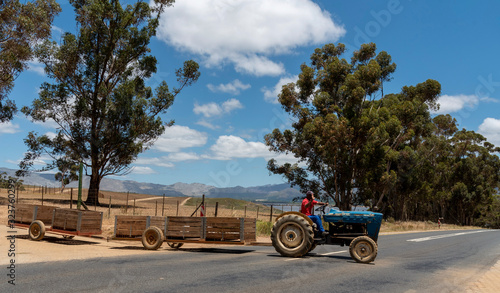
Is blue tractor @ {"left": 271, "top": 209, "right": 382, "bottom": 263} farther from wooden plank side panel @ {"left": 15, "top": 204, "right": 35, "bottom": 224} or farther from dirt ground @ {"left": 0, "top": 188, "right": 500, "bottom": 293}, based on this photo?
wooden plank side panel @ {"left": 15, "top": 204, "right": 35, "bottom": 224}

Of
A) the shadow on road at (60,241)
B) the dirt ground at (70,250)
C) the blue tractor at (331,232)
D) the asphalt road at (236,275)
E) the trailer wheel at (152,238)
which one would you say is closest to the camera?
the asphalt road at (236,275)

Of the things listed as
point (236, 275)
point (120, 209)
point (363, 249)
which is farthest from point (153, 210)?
point (236, 275)

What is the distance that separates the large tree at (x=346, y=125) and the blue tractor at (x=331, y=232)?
74.8 feet

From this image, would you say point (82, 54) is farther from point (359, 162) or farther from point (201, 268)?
point (201, 268)

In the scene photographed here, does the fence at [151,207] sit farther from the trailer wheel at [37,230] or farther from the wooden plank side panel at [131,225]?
the trailer wheel at [37,230]

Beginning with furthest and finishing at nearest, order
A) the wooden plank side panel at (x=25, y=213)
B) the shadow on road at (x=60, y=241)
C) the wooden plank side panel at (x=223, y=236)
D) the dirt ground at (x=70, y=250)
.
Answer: the wooden plank side panel at (x=25, y=213)
the shadow on road at (x=60, y=241)
the wooden plank side panel at (x=223, y=236)
the dirt ground at (x=70, y=250)

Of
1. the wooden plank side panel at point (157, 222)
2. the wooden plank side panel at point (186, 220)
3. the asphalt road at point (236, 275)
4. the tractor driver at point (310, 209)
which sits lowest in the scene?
the asphalt road at point (236, 275)

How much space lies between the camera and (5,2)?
26.7 metres

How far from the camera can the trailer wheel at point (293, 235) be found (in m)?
11.0

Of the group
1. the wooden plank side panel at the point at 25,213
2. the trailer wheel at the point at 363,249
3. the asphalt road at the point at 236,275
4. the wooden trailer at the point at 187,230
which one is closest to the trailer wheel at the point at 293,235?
the asphalt road at the point at 236,275

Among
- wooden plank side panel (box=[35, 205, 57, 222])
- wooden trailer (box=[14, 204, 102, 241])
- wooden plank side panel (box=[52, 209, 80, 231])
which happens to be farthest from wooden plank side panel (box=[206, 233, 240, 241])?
wooden plank side panel (box=[35, 205, 57, 222])

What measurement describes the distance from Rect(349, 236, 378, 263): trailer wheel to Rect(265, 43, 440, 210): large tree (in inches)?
917

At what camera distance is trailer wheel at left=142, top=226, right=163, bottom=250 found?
12.5 meters

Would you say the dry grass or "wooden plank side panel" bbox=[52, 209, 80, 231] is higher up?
"wooden plank side panel" bbox=[52, 209, 80, 231]
